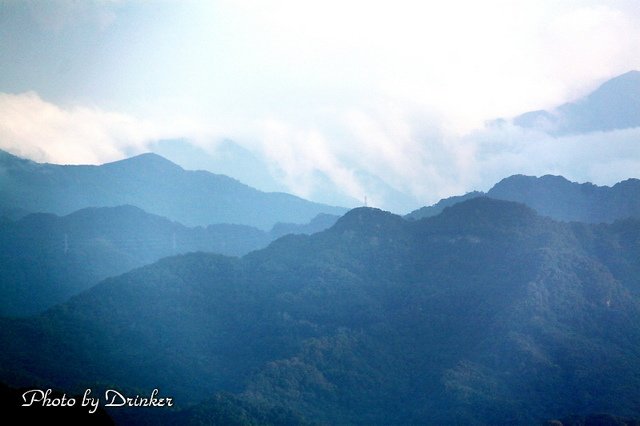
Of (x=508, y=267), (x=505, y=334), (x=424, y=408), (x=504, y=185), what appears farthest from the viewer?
(x=504, y=185)

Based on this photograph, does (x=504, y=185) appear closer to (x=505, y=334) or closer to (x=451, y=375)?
(x=505, y=334)

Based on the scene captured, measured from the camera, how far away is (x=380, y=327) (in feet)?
352

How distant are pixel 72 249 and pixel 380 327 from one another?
291 ft

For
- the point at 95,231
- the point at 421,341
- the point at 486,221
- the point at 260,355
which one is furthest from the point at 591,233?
the point at 95,231

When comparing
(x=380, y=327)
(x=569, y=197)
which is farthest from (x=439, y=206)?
(x=380, y=327)

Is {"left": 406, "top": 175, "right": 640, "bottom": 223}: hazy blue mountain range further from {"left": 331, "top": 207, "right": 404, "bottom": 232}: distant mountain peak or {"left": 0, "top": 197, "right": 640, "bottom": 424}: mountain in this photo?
{"left": 331, "top": 207, "right": 404, "bottom": 232}: distant mountain peak

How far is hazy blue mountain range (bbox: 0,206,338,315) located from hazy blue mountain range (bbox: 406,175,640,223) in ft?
229

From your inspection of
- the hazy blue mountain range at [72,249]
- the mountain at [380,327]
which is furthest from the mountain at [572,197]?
the hazy blue mountain range at [72,249]

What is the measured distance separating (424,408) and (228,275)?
5453 cm

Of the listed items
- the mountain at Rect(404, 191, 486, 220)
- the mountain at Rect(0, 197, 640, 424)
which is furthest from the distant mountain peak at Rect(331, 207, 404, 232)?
the mountain at Rect(404, 191, 486, 220)

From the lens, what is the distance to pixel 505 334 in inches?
3804

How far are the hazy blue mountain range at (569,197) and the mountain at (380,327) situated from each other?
79.9 ft

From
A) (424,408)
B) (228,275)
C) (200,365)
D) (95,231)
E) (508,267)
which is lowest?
(424,408)

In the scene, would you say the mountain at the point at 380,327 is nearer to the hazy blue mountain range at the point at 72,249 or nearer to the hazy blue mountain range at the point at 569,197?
the hazy blue mountain range at the point at 569,197
